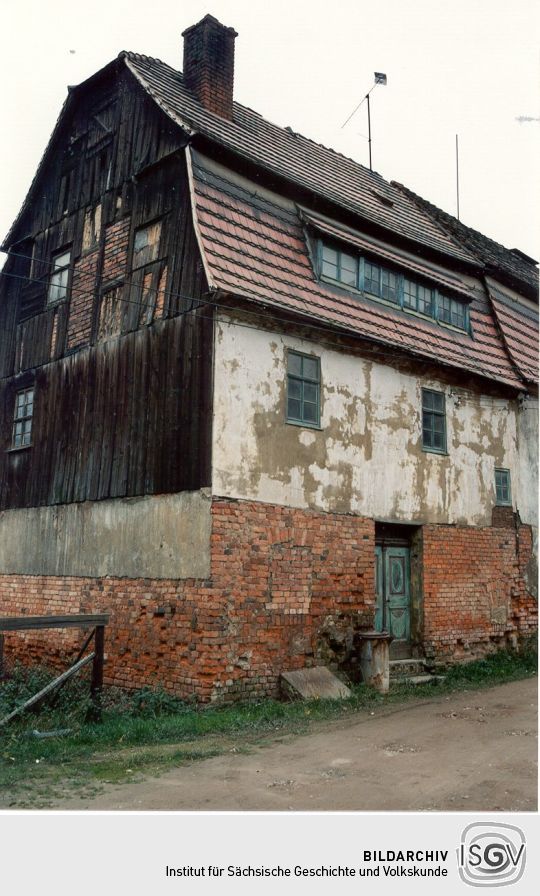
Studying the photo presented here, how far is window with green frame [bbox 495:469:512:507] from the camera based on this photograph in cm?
1541

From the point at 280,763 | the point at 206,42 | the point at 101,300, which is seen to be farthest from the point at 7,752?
the point at 206,42

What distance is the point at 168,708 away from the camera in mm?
9859

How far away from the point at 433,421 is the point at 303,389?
3495mm

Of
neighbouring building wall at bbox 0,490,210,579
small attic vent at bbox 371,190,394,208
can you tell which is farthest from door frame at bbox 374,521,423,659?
small attic vent at bbox 371,190,394,208

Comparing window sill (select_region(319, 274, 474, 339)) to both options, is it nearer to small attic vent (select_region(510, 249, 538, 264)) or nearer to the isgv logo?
small attic vent (select_region(510, 249, 538, 264))

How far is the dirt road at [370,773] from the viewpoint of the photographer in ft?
20.4

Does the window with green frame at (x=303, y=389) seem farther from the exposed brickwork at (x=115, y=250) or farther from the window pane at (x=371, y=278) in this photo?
the exposed brickwork at (x=115, y=250)

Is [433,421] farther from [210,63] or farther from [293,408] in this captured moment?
[210,63]

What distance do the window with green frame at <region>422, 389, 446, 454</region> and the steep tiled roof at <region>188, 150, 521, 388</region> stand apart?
2.22 ft

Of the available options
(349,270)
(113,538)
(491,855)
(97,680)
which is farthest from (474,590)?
(491,855)

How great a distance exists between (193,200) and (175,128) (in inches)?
70.0

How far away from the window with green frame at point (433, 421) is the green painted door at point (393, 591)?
6.61ft

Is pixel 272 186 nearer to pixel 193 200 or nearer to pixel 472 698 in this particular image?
pixel 193 200

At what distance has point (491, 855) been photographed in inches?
182
